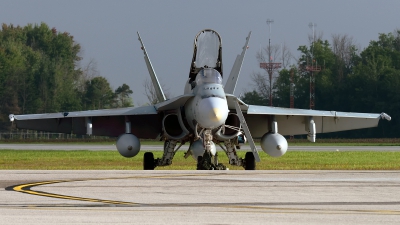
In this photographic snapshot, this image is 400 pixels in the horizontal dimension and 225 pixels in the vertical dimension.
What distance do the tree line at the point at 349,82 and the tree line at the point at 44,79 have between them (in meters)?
17.6

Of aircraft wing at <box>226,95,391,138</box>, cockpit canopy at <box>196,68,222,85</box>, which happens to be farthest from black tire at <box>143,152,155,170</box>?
cockpit canopy at <box>196,68,222,85</box>

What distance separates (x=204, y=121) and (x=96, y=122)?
6054 mm

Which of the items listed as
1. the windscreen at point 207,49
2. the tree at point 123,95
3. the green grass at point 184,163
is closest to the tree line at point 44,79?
the tree at point 123,95

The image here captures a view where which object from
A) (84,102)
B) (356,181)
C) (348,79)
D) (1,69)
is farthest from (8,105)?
(356,181)

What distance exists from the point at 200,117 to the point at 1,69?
63866 millimetres

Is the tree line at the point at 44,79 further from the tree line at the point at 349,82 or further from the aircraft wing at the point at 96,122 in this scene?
the aircraft wing at the point at 96,122

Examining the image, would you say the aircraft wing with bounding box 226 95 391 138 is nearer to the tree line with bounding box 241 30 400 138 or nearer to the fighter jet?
the fighter jet

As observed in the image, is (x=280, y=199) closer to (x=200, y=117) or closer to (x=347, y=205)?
(x=347, y=205)

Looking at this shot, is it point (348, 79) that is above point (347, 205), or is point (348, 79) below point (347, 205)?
above

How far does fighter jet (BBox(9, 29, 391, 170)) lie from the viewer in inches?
769

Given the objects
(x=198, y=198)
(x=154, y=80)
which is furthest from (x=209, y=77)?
(x=198, y=198)

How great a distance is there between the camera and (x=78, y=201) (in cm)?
1080

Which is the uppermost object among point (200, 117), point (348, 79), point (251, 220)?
point (348, 79)

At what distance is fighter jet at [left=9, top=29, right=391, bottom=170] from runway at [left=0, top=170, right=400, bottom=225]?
10.9ft
